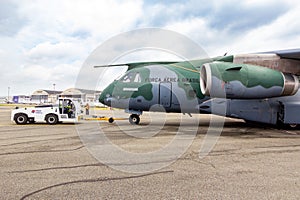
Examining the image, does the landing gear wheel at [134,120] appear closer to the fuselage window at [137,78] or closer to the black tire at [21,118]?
the fuselage window at [137,78]

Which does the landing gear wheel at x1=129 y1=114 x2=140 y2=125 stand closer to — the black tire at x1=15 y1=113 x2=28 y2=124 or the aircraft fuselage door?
the aircraft fuselage door

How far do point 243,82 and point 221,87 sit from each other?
1.01 meters

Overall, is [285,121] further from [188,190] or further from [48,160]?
[48,160]

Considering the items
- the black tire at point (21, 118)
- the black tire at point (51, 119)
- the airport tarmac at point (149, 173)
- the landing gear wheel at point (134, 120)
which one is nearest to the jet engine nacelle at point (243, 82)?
the airport tarmac at point (149, 173)

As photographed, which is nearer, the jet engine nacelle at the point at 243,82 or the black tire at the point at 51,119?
the jet engine nacelle at the point at 243,82

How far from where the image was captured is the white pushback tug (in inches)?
563

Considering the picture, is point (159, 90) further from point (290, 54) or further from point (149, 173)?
point (149, 173)

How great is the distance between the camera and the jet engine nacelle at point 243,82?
10086 millimetres

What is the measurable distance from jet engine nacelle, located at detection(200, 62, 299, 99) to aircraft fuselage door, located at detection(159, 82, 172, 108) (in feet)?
8.01

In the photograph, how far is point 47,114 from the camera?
47.5ft

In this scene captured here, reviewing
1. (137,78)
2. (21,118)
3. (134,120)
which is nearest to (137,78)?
(137,78)

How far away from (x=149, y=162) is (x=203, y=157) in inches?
59.9

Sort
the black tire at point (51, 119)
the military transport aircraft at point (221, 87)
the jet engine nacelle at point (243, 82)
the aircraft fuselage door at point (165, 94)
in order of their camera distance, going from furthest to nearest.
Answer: the black tire at point (51, 119), the aircraft fuselage door at point (165, 94), the military transport aircraft at point (221, 87), the jet engine nacelle at point (243, 82)

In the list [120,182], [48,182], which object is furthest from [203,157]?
[48,182]
